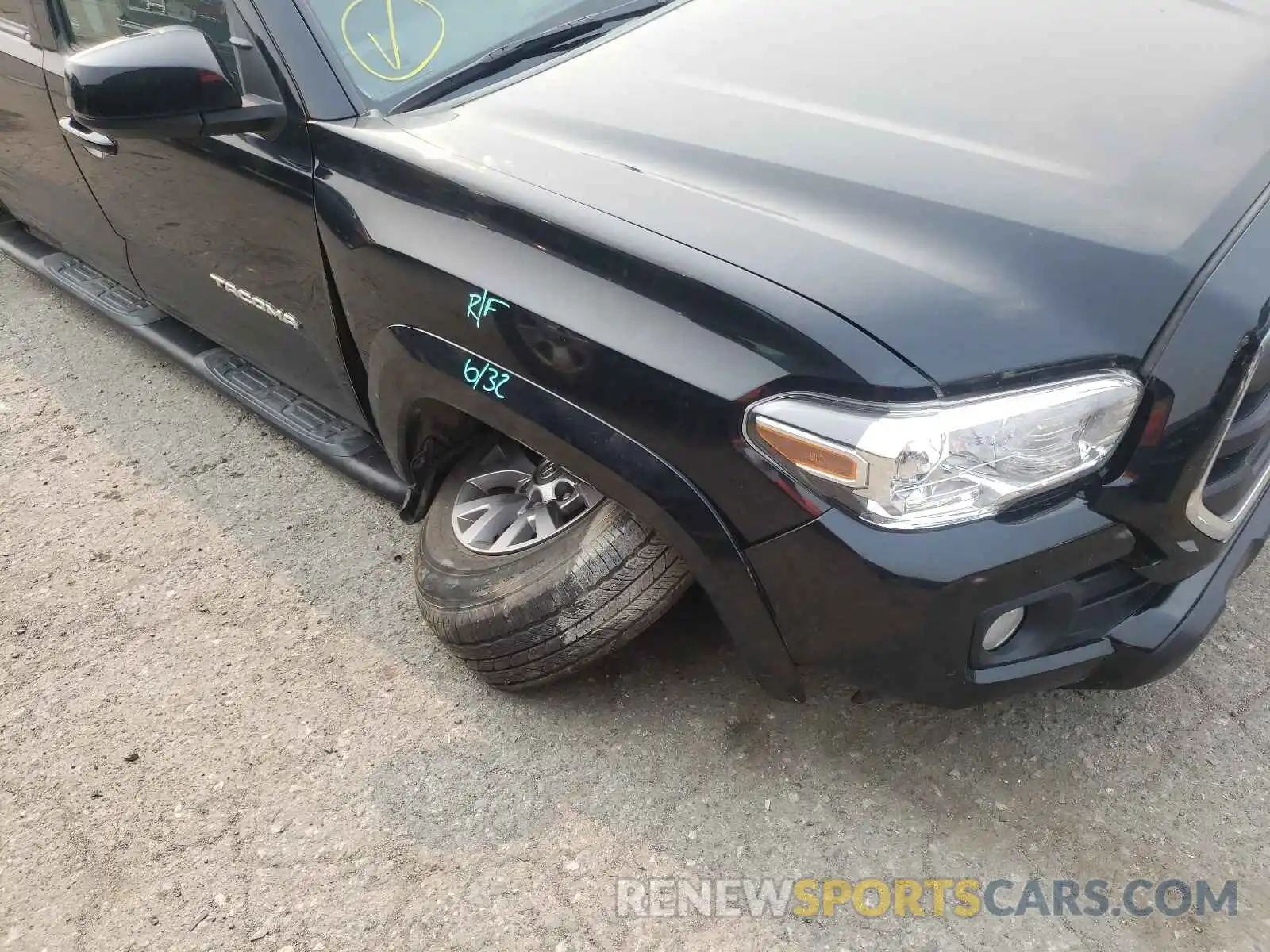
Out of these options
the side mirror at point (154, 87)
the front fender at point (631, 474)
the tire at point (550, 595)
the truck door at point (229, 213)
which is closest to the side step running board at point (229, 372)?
the truck door at point (229, 213)

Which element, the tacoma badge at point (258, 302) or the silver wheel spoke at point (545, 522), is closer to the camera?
the silver wheel spoke at point (545, 522)

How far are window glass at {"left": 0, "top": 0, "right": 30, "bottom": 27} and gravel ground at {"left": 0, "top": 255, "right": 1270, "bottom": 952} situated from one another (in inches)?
69.7

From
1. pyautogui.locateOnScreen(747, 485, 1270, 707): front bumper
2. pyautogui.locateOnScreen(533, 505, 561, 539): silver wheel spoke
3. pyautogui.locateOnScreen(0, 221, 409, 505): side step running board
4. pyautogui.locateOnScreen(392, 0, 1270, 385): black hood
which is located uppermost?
pyautogui.locateOnScreen(392, 0, 1270, 385): black hood

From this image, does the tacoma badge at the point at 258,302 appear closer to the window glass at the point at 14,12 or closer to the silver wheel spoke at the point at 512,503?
the silver wheel spoke at the point at 512,503

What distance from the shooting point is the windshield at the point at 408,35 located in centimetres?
217

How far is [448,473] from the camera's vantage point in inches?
96.6

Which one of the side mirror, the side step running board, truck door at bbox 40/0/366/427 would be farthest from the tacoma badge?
the side mirror

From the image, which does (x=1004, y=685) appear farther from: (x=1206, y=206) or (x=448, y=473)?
(x=448, y=473)

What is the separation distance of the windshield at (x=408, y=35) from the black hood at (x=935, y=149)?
15 cm

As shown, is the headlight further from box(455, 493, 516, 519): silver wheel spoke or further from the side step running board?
the side step running board

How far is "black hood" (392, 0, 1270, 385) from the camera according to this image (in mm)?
1508

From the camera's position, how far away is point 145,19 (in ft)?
8.46

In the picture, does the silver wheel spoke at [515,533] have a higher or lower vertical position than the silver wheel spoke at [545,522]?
lower

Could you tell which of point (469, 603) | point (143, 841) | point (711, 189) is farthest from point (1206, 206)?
point (143, 841)
